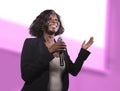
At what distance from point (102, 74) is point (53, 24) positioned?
4.28 ft

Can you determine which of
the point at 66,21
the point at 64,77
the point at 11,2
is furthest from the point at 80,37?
the point at 64,77

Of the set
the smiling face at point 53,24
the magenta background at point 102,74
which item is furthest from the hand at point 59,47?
the magenta background at point 102,74

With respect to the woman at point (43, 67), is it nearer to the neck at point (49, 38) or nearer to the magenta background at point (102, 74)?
the neck at point (49, 38)

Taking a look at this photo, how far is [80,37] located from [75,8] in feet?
0.74

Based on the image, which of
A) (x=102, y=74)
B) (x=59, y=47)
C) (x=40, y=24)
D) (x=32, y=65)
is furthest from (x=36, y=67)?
(x=102, y=74)

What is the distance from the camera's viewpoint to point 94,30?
2771 millimetres

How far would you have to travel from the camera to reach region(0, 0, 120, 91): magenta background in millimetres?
2258

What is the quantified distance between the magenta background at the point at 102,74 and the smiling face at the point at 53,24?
74cm

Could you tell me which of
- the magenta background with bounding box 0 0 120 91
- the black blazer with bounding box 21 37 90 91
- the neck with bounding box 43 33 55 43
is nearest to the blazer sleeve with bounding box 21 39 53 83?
the black blazer with bounding box 21 37 90 91

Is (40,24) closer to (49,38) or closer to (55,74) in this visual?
(49,38)

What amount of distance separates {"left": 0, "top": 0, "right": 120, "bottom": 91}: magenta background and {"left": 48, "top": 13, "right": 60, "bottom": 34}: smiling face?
2.44 ft

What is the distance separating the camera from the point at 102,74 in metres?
2.75

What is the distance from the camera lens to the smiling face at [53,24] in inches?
59.9

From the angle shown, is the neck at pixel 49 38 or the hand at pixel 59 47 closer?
the hand at pixel 59 47
